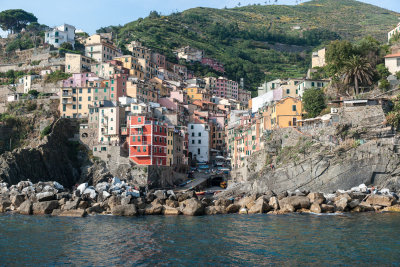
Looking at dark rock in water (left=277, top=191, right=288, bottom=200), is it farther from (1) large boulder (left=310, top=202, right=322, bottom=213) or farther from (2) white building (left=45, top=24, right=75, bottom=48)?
(2) white building (left=45, top=24, right=75, bottom=48)

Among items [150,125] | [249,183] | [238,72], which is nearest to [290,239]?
[249,183]

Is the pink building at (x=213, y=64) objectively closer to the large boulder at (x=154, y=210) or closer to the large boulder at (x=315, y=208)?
the large boulder at (x=154, y=210)

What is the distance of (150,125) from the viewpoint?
76.6m

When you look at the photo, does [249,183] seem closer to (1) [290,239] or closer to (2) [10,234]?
(1) [290,239]

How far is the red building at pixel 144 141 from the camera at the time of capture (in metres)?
76.3

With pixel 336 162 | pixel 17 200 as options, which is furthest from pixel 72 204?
pixel 336 162

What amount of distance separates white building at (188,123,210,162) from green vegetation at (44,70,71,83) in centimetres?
2928

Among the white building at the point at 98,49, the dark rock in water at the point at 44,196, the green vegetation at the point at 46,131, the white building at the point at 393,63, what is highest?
the white building at the point at 98,49

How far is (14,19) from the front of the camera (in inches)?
5399

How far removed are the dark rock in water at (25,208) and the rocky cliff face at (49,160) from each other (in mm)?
15677

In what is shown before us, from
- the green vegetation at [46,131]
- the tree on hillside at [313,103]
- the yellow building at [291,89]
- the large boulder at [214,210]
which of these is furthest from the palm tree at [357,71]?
the green vegetation at [46,131]

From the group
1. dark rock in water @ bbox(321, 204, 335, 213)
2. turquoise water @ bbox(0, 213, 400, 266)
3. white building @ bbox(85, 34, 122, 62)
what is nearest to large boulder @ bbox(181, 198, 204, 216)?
turquoise water @ bbox(0, 213, 400, 266)

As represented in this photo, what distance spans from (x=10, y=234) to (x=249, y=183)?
37.3 metres

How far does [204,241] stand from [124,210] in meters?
18.6
